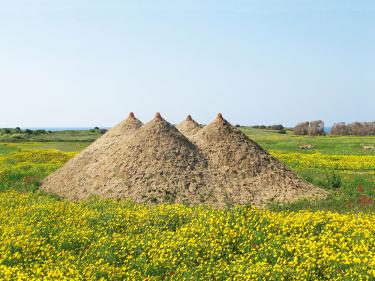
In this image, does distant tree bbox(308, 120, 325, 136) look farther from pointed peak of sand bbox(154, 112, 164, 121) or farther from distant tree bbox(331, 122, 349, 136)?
pointed peak of sand bbox(154, 112, 164, 121)

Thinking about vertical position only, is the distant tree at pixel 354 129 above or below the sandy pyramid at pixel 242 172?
above

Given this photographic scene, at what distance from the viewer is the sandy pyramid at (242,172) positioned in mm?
24141

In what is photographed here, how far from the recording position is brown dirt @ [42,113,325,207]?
23938mm

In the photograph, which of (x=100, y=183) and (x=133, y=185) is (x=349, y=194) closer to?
(x=133, y=185)

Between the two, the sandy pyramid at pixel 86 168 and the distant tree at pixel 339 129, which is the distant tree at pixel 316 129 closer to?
the distant tree at pixel 339 129

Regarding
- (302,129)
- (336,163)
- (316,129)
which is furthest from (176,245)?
(302,129)

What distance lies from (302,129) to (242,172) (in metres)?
90.7

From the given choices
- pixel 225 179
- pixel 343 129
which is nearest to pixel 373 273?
pixel 225 179

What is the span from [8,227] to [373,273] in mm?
13198

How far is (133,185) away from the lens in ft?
80.1

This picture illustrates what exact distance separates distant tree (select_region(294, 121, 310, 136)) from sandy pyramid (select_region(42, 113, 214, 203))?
88.3 m

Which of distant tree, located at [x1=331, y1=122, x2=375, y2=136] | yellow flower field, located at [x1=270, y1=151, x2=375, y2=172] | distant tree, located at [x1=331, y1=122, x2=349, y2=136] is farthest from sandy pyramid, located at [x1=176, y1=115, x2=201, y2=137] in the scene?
distant tree, located at [x1=331, y1=122, x2=349, y2=136]

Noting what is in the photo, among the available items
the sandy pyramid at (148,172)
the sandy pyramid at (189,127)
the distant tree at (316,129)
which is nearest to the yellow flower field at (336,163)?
the sandy pyramid at (189,127)

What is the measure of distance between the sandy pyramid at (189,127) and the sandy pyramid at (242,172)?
14.6 feet
